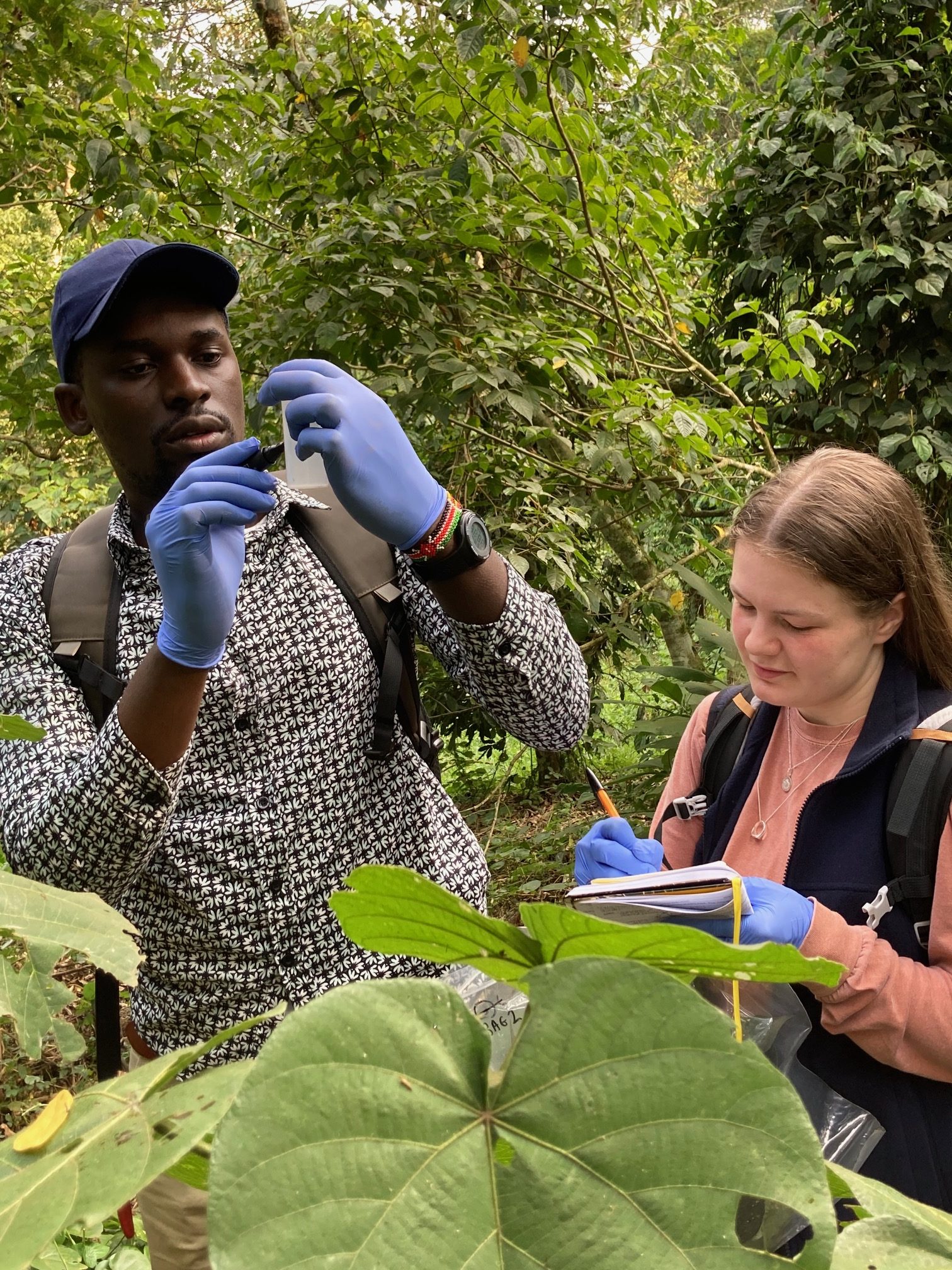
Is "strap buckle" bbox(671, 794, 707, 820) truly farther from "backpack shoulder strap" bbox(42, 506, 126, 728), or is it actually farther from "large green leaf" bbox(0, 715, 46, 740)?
"large green leaf" bbox(0, 715, 46, 740)

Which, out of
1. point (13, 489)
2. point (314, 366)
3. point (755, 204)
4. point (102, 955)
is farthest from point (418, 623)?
point (13, 489)

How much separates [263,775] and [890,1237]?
1.30 m

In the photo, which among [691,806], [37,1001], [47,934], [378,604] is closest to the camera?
[47,934]

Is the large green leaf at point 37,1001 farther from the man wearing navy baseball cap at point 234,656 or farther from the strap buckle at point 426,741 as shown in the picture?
the strap buckle at point 426,741

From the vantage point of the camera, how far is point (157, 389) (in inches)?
63.6

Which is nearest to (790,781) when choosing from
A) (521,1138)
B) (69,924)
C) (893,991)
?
(893,991)

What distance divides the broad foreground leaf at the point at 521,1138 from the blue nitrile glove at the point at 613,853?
1.40m

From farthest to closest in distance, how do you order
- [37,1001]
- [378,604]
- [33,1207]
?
[378,604] → [37,1001] → [33,1207]

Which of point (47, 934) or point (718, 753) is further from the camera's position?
point (718, 753)

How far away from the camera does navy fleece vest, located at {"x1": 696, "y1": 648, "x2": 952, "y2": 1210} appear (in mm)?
1401

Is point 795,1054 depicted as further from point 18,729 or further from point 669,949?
point 669,949

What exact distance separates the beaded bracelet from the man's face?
375mm

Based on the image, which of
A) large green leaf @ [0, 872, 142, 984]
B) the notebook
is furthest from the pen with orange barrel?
large green leaf @ [0, 872, 142, 984]

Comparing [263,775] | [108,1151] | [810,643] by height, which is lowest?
[263,775]
